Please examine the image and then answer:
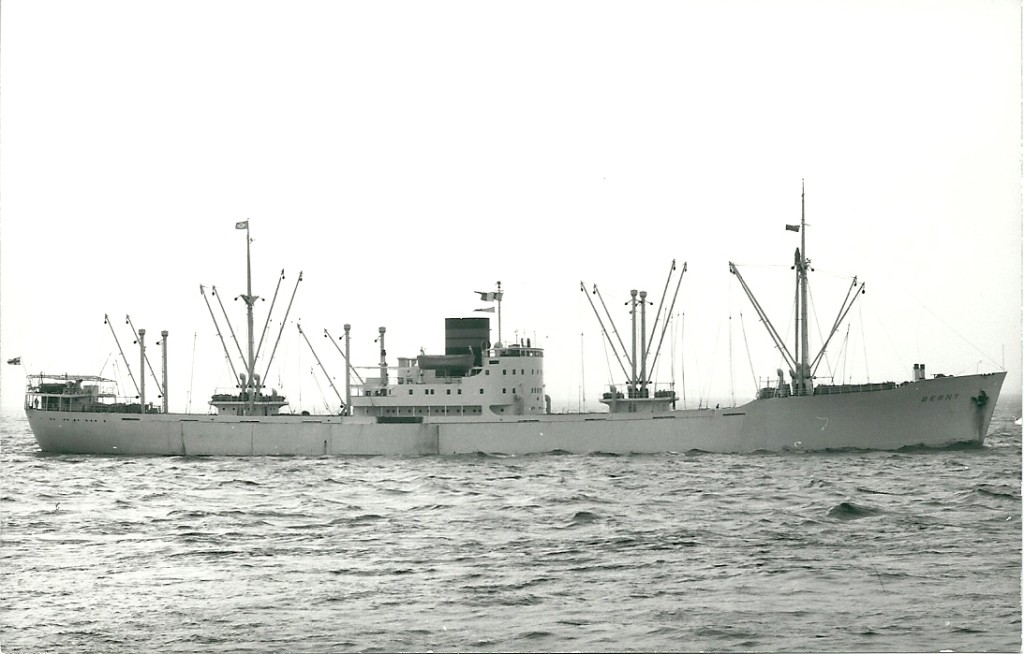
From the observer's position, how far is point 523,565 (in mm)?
20297

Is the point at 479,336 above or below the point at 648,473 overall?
above

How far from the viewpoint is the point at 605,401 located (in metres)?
49.6

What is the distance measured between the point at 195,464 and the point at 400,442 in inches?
305

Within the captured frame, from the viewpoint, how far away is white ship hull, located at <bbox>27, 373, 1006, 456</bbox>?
45.1m

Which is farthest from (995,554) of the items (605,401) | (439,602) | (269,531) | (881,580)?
(605,401)

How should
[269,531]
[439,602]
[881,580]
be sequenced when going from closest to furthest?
[439,602] < [881,580] < [269,531]

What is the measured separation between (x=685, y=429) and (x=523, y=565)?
26471 millimetres

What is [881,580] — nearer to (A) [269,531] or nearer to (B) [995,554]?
(B) [995,554]

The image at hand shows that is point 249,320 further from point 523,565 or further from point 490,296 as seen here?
point 523,565

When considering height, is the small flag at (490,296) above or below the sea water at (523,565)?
above

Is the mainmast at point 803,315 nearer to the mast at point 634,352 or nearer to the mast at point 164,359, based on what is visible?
the mast at point 634,352

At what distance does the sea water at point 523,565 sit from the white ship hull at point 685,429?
33.7 ft

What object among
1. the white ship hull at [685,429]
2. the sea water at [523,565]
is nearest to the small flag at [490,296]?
the white ship hull at [685,429]

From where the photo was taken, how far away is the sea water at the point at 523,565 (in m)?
16.1
